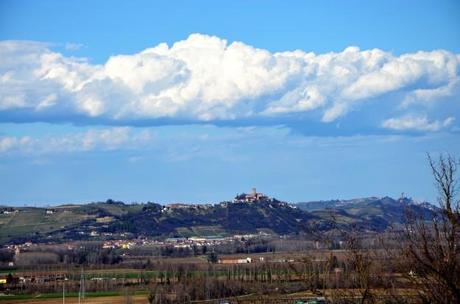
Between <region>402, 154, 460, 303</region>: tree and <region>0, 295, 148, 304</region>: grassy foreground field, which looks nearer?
<region>402, 154, 460, 303</region>: tree

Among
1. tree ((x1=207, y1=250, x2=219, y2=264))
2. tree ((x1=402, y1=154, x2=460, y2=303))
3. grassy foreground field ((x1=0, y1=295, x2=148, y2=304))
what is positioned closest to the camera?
tree ((x1=402, y1=154, x2=460, y2=303))

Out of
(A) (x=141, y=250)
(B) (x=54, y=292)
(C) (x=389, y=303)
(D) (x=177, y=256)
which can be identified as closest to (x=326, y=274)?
(C) (x=389, y=303)

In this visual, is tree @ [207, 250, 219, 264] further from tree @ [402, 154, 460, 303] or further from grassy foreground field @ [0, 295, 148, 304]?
tree @ [402, 154, 460, 303]

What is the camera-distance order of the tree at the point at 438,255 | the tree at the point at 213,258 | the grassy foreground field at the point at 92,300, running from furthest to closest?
the tree at the point at 213,258, the grassy foreground field at the point at 92,300, the tree at the point at 438,255

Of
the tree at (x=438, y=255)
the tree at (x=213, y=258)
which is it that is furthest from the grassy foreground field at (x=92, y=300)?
the tree at (x=438, y=255)

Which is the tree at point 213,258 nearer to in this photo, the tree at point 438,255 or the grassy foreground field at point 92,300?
the grassy foreground field at point 92,300

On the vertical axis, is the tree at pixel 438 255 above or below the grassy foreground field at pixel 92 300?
above

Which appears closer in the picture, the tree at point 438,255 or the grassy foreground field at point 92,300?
the tree at point 438,255

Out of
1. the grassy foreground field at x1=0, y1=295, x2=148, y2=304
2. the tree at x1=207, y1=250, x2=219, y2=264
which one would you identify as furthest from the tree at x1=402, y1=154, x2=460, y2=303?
the tree at x1=207, y1=250, x2=219, y2=264

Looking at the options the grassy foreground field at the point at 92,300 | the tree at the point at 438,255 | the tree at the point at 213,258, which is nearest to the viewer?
the tree at the point at 438,255

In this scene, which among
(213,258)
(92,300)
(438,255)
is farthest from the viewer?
(213,258)

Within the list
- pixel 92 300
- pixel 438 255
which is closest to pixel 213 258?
pixel 92 300

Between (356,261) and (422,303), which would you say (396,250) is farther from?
(422,303)

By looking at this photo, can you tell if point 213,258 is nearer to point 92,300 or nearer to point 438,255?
point 92,300
